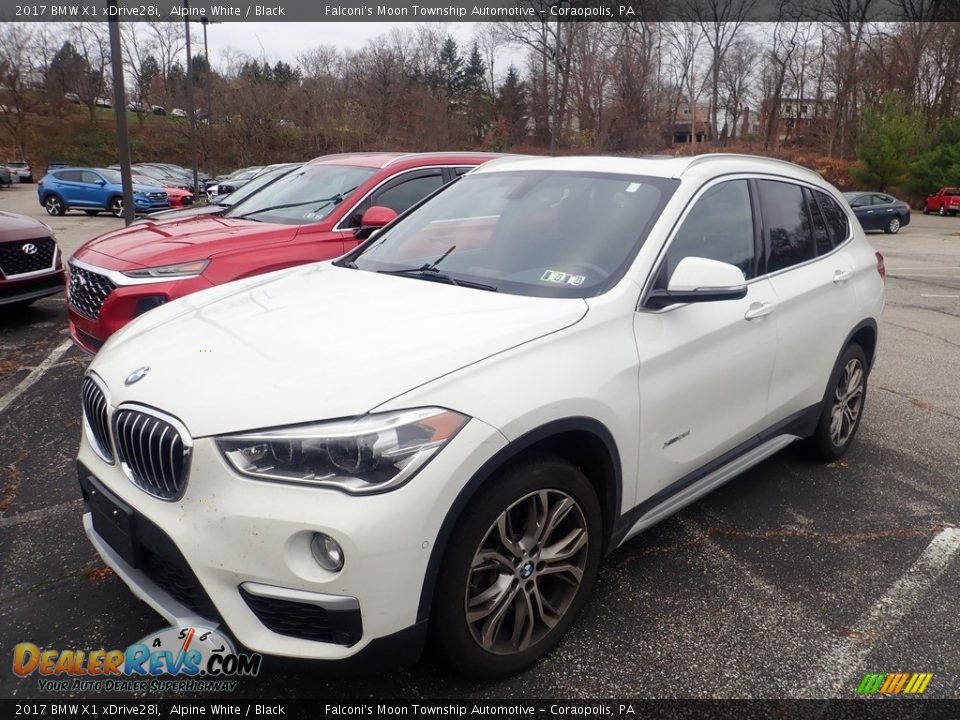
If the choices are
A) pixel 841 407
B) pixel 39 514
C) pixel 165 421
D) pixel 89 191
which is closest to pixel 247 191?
pixel 39 514

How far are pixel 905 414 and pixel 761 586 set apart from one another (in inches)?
124

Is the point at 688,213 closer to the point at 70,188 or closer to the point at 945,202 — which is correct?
the point at 70,188

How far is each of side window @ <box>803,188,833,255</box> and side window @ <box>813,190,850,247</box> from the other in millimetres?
61

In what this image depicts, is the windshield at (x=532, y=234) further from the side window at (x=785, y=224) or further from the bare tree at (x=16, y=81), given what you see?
the bare tree at (x=16, y=81)

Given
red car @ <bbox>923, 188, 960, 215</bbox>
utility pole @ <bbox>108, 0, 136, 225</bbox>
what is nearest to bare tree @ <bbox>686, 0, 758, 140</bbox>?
red car @ <bbox>923, 188, 960, 215</bbox>

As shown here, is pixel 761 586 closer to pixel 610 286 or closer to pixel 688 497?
pixel 688 497

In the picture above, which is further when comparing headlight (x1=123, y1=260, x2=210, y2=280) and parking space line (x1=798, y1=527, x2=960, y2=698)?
headlight (x1=123, y1=260, x2=210, y2=280)

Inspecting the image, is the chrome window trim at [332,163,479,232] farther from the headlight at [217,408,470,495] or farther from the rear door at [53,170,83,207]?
the rear door at [53,170,83,207]

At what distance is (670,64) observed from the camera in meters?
59.7

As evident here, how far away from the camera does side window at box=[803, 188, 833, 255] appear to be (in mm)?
4141

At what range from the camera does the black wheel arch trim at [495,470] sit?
7.02ft

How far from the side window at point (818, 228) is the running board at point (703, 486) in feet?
3.71

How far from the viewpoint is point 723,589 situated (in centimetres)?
316

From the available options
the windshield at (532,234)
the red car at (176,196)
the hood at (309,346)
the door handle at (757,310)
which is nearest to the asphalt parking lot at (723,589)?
the hood at (309,346)
